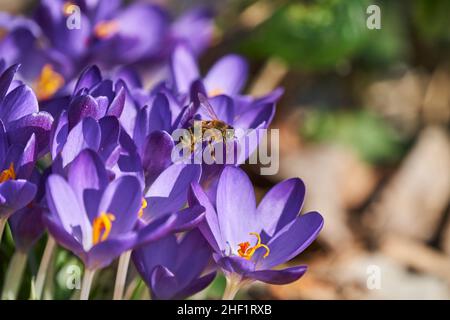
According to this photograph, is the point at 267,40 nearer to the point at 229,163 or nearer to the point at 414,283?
the point at 414,283

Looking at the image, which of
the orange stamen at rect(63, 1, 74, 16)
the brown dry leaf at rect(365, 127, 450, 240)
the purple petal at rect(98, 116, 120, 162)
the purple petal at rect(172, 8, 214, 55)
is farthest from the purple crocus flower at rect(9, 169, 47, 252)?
the brown dry leaf at rect(365, 127, 450, 240)

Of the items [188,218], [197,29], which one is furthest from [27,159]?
[197,29]

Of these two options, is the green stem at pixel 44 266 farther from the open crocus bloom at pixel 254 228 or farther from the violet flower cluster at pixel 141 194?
the open crocus bloom at pixel 254 228

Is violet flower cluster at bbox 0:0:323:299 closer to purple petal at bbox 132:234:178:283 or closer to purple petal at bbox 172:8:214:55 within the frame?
purple petal at bbox 132:234:178:283

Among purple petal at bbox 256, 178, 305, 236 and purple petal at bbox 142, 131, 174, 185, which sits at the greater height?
purple petal at bbox 142, 131, 174, 185

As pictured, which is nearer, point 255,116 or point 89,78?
point 89,78

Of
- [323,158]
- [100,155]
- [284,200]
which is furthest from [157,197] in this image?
[323,158]

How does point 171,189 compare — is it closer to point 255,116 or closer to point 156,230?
point 156,230

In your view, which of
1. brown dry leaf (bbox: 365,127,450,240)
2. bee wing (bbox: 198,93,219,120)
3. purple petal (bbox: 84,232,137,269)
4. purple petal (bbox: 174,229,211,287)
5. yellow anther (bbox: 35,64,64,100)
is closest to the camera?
purple petal (bbox: 84,232,137,269)

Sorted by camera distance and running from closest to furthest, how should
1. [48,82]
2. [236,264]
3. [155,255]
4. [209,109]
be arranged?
[236,264], [155,255], [209,109], [48,82]
